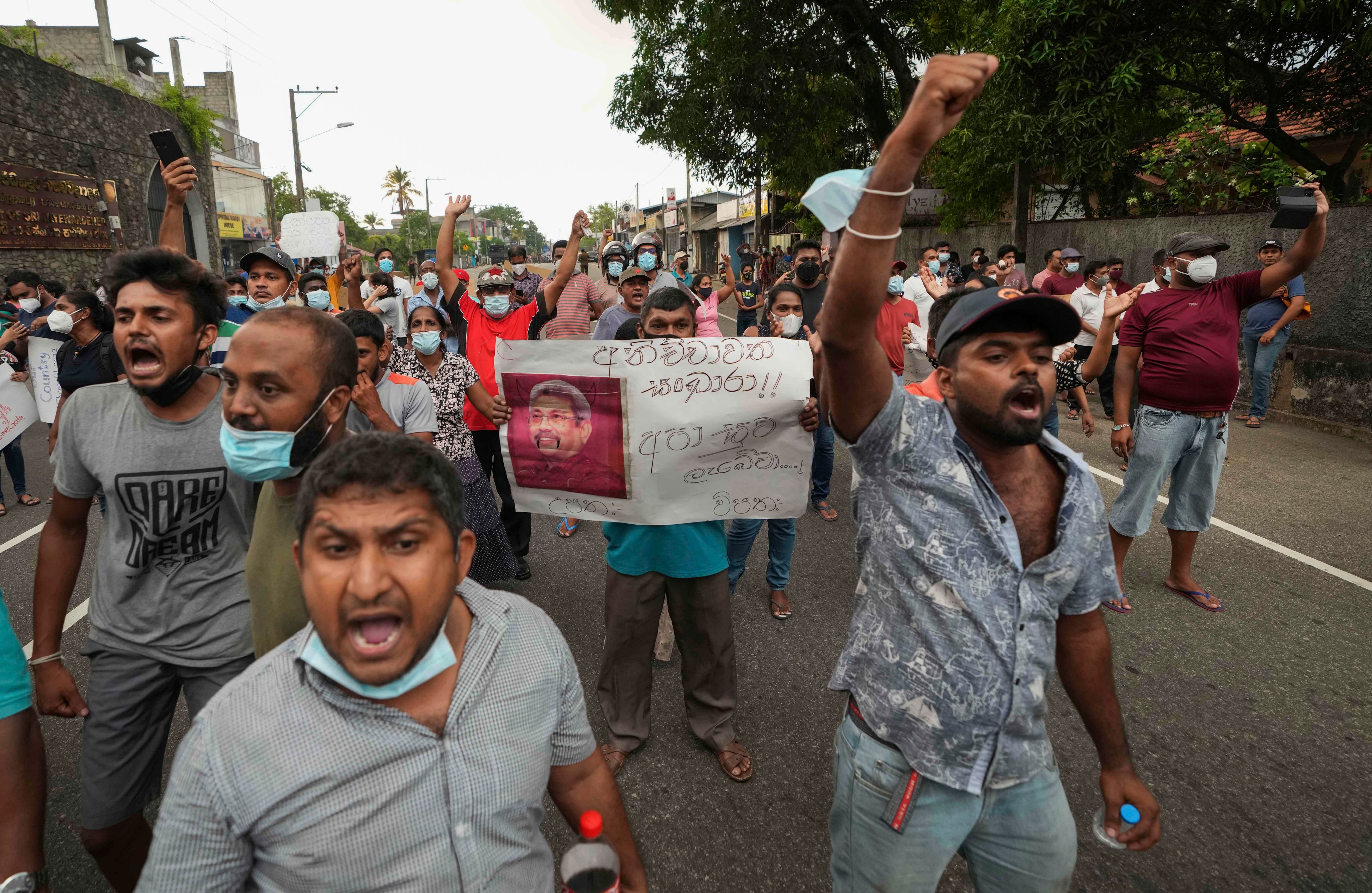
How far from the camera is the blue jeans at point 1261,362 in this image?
8727 millimetres

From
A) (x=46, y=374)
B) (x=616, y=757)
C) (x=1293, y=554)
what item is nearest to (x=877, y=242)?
(x=616, y=757)

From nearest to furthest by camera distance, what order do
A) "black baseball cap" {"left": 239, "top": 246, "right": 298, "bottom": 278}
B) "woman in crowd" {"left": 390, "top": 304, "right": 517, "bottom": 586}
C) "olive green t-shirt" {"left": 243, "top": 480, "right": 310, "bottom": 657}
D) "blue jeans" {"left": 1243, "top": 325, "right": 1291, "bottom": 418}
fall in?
"olive green t-shirt" {"left": 243, "top": 480, "right": 310, "bottom": 657} < "woman in crowd" {"left": 390, "top": 304, "right": 517, "bottom": 586} < "black baseball cap" {"left": 239, "top": 246, "right": 298, "bottom": 278} < "blue jeans" {"left": 1243, "top": 325, "right": 1291, "bottom": 418}

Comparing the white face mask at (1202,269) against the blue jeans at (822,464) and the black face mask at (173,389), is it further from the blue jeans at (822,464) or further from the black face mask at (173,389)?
the black face mask at (173,389)

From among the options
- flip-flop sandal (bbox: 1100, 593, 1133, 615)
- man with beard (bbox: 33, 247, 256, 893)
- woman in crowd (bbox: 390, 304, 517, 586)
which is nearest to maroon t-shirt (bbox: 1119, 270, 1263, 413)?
flip-flop sandal (bbox: 1100, 593, 1133, 615)

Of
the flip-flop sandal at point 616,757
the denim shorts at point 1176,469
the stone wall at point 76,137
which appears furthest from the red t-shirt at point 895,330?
the stone wall at point 76,137

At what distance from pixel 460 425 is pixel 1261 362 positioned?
920 cm

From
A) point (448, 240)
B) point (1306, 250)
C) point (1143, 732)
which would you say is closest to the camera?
point (1143, 732)

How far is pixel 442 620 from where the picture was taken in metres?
1.28

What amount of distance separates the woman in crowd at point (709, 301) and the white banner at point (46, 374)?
4627 millimetres

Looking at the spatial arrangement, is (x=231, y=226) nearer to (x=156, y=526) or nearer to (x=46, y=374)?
(x=46, y=374)

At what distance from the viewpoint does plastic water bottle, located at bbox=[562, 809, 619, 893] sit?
3.98 feet

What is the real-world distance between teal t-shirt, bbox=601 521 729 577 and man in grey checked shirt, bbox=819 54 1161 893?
125cm

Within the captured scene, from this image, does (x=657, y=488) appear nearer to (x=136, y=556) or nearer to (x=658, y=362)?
(x=658, y=362)

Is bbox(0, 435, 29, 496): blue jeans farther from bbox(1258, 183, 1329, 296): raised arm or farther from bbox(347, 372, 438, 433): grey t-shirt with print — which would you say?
bbox(1258, 183, 1329, 296): raised arm
